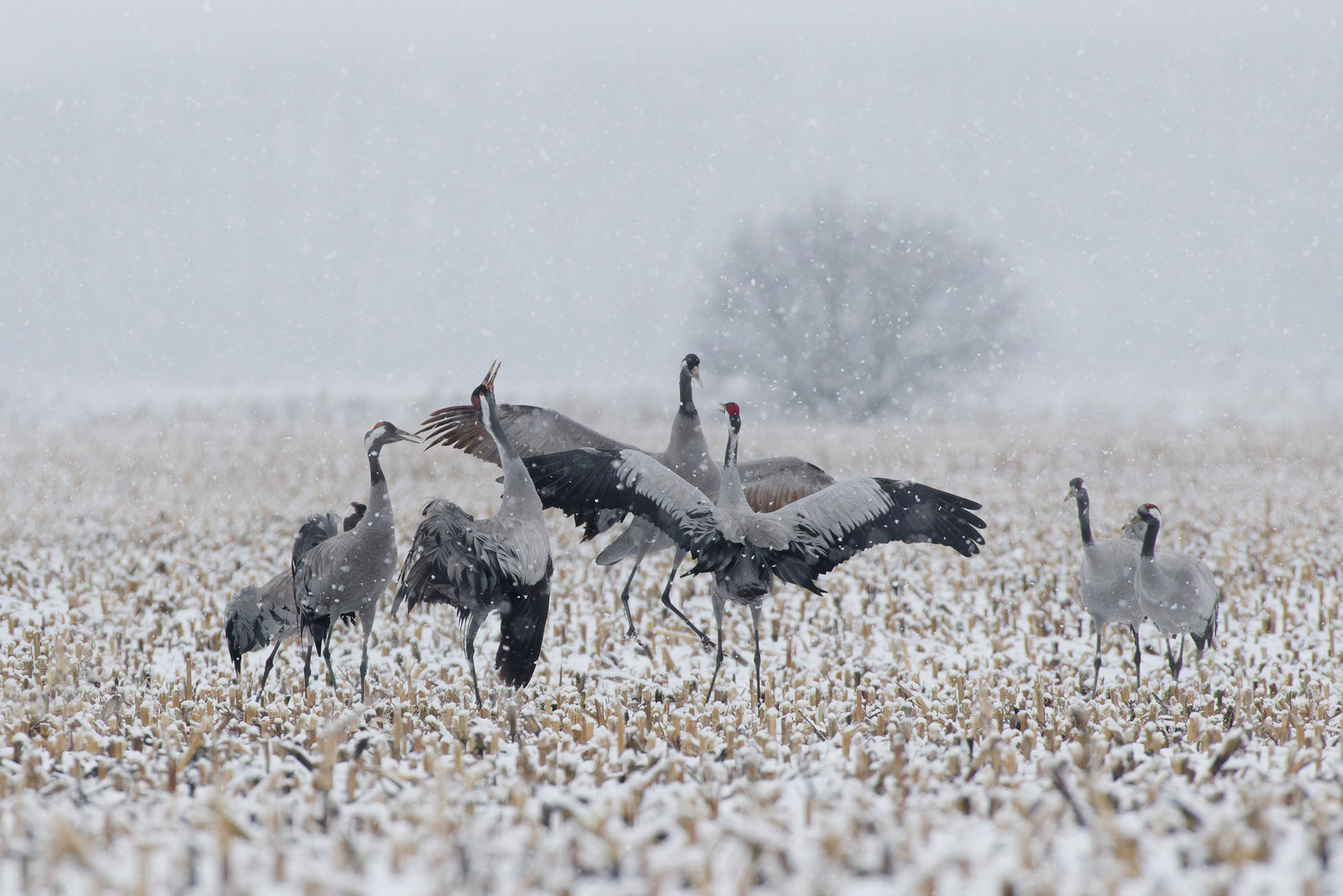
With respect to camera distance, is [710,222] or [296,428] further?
[710,222]

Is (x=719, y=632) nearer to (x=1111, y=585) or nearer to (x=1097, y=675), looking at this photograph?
(x=1097, y=675)

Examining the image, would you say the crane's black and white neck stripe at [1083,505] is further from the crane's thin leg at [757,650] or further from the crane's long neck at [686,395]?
the crane's long neck at [686,395]

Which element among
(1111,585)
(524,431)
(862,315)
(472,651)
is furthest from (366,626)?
(862,315)

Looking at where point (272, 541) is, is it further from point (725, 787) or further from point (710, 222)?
point (710, 222)

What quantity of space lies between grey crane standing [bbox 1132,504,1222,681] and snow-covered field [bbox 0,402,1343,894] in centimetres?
31

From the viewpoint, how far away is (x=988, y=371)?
28922mm

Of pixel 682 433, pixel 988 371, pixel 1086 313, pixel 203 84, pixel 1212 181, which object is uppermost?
pixel 203 84

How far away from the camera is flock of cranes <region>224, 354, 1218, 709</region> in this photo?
204 inches

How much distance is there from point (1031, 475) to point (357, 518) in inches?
471

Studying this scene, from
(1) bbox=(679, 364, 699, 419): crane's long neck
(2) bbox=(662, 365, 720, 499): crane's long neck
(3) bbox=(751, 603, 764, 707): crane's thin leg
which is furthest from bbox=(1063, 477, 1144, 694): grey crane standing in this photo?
(1) bbox=(679, 364, 699, 419): crane's long neck

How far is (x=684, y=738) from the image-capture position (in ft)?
13.5

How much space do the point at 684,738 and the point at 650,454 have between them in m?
2.64

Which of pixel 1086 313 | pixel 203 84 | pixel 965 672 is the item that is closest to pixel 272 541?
pixel 965 672

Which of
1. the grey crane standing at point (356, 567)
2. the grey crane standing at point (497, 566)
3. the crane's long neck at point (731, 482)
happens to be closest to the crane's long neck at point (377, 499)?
the grey crane standing at point (356, 567)
